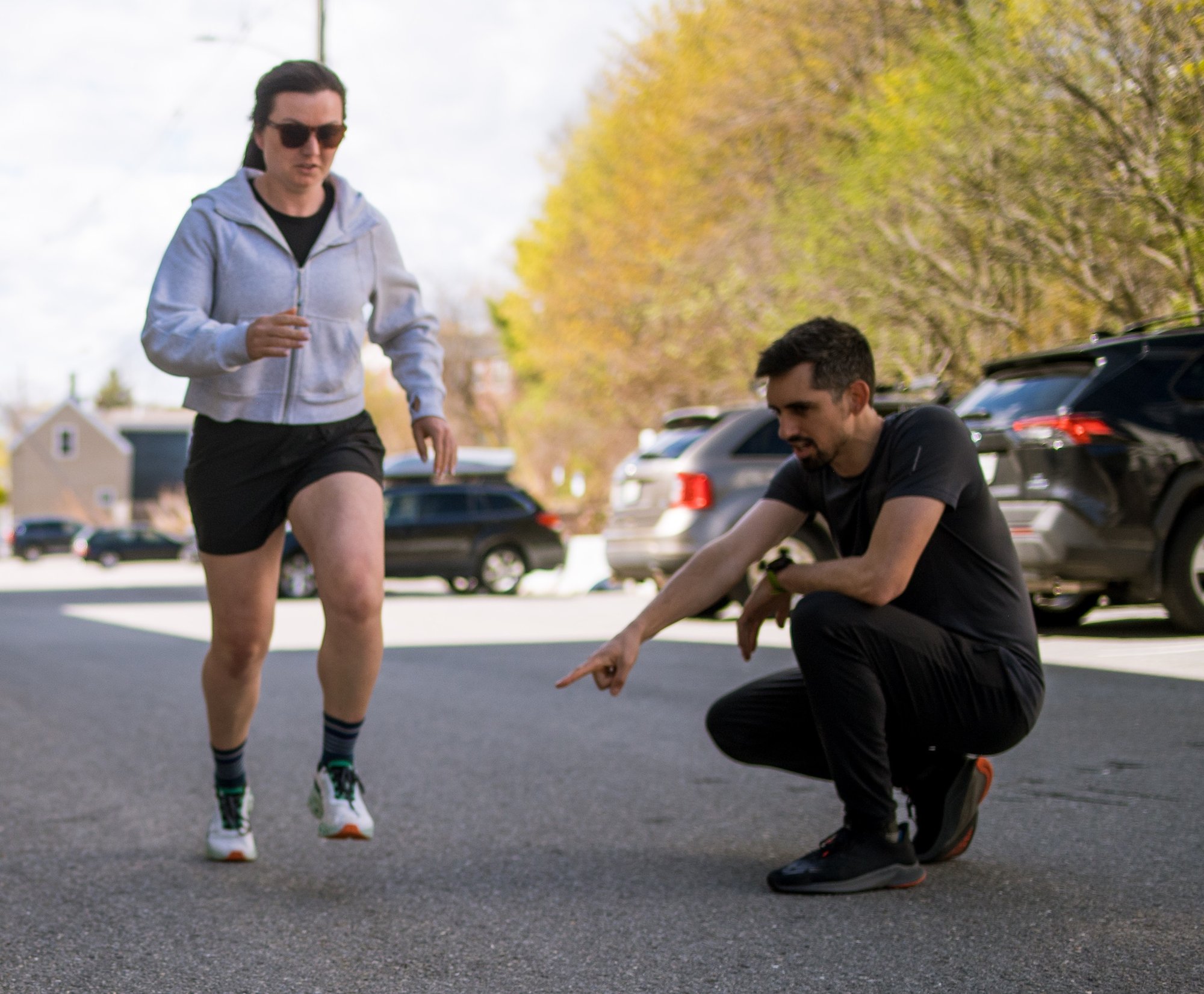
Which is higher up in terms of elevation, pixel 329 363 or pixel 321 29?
pixel 321 29

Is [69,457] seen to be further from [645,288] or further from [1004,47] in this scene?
[1004,47]

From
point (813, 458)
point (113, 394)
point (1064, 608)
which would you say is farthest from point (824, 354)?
point (113, 394)

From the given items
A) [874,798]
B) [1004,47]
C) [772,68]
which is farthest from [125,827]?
[772,68]

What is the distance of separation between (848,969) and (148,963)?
1.43 meters

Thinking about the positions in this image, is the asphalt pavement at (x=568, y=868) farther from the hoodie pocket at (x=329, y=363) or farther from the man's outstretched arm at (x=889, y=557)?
the hoodie pocket at (x=329, y=363)

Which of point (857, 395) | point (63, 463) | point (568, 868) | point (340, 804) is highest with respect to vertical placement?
point (857, 395)

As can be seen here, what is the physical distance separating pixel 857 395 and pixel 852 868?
3.75 feet

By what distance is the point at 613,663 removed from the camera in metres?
3.53

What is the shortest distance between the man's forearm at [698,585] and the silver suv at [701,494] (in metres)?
7.37

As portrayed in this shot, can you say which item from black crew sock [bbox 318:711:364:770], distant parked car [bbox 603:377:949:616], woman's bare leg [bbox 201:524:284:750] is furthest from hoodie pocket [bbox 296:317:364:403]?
distant parked car [bbox 603:377:949:616]

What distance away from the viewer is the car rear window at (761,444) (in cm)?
1180

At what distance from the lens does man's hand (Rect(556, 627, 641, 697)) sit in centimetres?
349

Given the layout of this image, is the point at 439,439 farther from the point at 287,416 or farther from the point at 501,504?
the point at 501,504

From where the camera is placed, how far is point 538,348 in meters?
34.8
